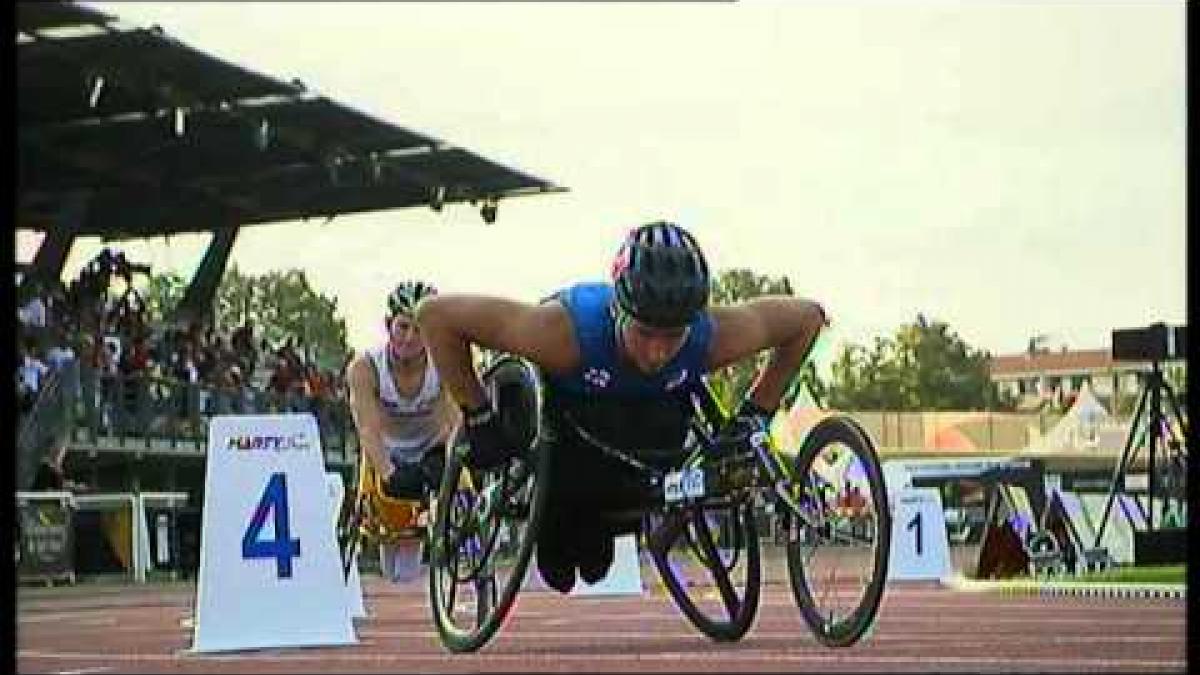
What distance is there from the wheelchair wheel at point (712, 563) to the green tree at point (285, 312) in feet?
9.27

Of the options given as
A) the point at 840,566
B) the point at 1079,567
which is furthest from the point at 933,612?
the point at 1079,567

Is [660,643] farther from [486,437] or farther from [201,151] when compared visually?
[201,151]

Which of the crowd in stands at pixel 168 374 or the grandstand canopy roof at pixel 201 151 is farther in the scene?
the crowd in stands at pixel 168 374

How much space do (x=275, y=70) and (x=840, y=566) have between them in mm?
2478

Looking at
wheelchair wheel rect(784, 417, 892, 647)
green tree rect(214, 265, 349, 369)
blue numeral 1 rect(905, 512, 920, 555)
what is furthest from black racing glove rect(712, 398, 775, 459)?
blue numeral 1 rect(905, 512, 920, 555)

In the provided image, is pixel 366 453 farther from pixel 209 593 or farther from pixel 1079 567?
pixel 1079 567

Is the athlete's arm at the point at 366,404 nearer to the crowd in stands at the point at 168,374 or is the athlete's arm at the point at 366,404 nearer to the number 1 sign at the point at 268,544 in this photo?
the number 1 sign at the point at 268,544

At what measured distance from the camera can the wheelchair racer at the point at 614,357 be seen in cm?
587

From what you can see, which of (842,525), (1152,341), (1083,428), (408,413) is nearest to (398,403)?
(408,413)

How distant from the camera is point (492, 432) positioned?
622 cm

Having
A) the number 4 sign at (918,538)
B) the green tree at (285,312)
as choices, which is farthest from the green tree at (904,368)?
the green tree at (285,312)

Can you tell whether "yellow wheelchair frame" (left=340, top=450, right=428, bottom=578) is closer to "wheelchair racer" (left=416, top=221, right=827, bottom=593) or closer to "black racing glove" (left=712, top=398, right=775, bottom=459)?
"wheelchair racer" (left=416, top=221, right=827, bottom=593)

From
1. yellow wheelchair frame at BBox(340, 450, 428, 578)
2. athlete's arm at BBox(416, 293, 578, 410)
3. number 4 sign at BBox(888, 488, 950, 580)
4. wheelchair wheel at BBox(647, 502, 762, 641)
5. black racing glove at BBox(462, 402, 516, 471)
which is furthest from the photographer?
number 4 sign at BBox(888, 488, 950, 580)

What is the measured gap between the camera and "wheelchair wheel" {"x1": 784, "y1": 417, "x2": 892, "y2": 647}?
5.76 metres
